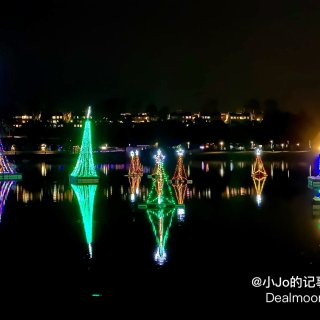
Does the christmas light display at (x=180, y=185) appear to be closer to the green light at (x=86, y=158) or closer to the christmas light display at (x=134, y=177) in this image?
the christmas light display at (x=134, y=177)

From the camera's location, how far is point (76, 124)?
86.3 meters

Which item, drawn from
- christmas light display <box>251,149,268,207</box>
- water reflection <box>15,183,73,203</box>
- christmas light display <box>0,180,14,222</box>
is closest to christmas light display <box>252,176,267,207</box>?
christmas light display <box>251,149,268,207</box>

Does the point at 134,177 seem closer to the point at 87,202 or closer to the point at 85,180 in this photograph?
the point at 85,180

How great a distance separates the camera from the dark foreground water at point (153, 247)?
964 cm

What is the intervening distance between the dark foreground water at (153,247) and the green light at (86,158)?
161 inches

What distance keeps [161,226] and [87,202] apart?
5.30 m

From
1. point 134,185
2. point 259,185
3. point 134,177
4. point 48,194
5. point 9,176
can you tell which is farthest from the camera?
point 134,177

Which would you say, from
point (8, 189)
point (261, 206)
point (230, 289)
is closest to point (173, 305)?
point (230, 289)

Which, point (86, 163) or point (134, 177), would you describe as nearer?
point (86, 163)

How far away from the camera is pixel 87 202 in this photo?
19.7 meters

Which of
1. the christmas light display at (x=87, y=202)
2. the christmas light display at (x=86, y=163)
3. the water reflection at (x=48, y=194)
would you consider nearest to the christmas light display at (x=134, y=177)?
the christmas light display at (x=87, y=202)

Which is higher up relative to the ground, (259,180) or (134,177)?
(134,177)

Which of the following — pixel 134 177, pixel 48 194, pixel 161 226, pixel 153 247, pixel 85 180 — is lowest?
pixel 153 247

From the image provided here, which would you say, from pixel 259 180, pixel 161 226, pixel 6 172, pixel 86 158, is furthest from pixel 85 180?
pixel 161 226
